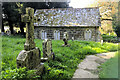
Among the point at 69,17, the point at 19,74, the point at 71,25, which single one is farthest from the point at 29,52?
the point at 69,17

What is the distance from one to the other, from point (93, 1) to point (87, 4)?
1724 millimetres

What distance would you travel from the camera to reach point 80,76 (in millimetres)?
4770

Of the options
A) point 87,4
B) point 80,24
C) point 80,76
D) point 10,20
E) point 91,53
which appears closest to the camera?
point 80,76

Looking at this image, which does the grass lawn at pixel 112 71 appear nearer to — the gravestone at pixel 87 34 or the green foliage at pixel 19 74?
the green foliage at pixel 19 74

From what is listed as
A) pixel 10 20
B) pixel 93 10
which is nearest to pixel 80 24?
pixel 93 10

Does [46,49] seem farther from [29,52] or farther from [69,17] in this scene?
[69,17]

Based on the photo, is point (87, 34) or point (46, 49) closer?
point (46, 49)

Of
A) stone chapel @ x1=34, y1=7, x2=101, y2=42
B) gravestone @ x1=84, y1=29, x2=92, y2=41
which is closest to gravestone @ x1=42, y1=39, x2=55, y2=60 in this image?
stone chapel @ x1=34, y1=7, x2=101, y2=42

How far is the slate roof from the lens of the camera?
16.3 m

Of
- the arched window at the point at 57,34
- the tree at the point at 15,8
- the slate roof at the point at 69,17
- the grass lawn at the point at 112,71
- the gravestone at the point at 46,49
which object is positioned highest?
the tree at the point at 15,8

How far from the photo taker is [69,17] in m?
17.3

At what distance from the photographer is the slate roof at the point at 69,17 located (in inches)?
642

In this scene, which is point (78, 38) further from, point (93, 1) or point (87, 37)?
point (93, 1)

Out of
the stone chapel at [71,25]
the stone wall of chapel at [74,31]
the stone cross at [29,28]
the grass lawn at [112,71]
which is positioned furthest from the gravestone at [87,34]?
the stone cross at [29,28]
